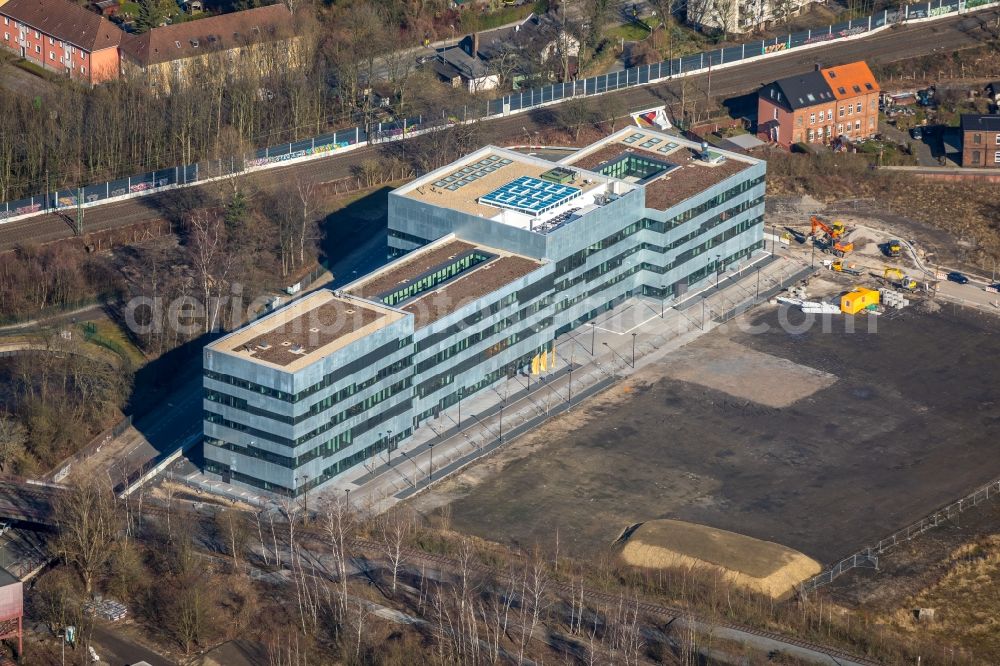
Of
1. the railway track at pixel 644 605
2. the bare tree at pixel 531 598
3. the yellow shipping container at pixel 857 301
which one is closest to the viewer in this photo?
the railway track at pixel 644 605

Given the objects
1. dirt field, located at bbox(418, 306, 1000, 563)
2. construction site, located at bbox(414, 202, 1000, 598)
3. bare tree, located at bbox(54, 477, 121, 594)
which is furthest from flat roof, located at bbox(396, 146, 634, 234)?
bare tree, located at bbox(54, 477, 121, 594)

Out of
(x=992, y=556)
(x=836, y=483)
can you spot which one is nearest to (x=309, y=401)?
(x=836, y=483)

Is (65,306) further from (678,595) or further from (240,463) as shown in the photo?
(678,595)

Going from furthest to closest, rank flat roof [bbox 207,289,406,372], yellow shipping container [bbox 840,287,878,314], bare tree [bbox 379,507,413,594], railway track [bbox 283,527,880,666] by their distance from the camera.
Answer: yellow shipping container [bbox 840,287,878,314]
flat roof [bbox 207,289,406,372]
bare tree [bbox 379,507,413,594]
railway track [bbox 283,527,880,666]

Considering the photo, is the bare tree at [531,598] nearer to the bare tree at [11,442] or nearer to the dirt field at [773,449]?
the dirt field at [773,449]

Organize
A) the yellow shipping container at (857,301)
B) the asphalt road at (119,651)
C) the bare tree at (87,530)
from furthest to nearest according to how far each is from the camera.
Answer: the yellow shipping container at (857,301)
the bare tree at (87,530)
the asphalt road at (119,651)

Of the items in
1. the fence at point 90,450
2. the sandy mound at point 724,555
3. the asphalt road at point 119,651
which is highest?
the fence at point 90,450

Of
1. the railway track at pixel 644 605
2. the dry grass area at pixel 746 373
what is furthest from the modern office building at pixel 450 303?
the dry grass area at pixel 746 373

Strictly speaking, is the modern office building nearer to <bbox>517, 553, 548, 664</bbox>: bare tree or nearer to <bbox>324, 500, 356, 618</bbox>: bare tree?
<bbox>324, 500, 356, 618</bbox>: bare tree
